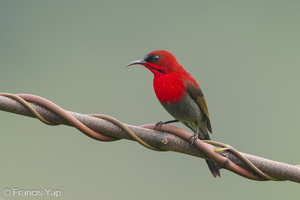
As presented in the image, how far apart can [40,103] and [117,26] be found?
22.4ft

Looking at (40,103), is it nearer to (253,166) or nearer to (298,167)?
(253,166)

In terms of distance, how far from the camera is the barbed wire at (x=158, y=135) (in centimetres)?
251

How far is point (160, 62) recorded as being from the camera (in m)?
3.97

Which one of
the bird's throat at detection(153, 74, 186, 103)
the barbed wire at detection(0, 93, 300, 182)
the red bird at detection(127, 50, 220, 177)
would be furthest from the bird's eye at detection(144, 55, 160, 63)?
the barbed wire at detection(0, 93, 300, 182)

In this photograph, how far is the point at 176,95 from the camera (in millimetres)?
3979

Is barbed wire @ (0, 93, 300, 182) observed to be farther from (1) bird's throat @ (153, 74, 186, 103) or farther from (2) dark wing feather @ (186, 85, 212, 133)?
(2) dark wing feather @ (186, 85, 212, 133)

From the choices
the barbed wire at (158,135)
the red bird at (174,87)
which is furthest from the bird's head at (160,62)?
the barbed wire at (158,135)

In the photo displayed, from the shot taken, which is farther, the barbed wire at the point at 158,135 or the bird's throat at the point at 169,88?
the bird's throat at the point at 169,88

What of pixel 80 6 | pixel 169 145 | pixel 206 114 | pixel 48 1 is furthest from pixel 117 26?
pixel 169 145

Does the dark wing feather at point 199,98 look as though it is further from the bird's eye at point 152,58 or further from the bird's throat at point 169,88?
the bird's eye at point 152,58

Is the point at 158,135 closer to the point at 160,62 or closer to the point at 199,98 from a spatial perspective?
the point at 160,62

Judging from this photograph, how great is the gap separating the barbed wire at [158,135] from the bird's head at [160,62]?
3.23 ft

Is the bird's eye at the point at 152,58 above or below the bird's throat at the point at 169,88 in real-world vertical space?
above

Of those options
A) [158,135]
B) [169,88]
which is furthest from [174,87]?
[158,135]
